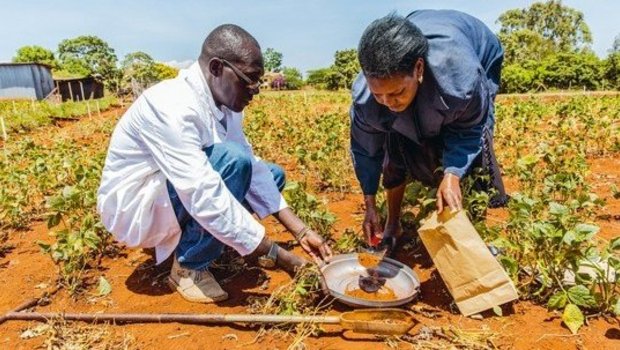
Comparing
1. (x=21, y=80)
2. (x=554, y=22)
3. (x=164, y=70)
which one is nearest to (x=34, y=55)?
(x=164, y=70)

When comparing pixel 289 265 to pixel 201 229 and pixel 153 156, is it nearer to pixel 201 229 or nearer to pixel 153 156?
pixel 201 229

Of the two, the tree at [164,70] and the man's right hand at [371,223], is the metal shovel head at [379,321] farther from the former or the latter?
the tree at [164,70]

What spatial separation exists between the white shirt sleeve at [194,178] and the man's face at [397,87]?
67cm

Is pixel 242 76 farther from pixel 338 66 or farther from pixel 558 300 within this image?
pixel 338 66

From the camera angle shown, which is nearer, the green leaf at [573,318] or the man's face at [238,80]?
the green leaf at [573,318]

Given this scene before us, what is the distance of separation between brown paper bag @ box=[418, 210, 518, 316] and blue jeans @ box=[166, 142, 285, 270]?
765 millimetres

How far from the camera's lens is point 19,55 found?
2067 inches

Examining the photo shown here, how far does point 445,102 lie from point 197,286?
1.31 meters

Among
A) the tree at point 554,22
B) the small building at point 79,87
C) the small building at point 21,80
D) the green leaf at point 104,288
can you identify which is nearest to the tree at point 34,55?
the small building at point 79,87

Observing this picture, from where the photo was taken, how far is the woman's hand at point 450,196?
1817mm

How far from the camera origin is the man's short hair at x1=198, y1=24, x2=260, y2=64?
1.89 meters

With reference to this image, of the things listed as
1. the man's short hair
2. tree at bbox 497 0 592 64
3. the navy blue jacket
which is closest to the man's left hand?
the navy blue jacket

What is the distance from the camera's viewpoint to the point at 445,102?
193 cm

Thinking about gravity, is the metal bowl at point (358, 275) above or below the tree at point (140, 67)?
above
